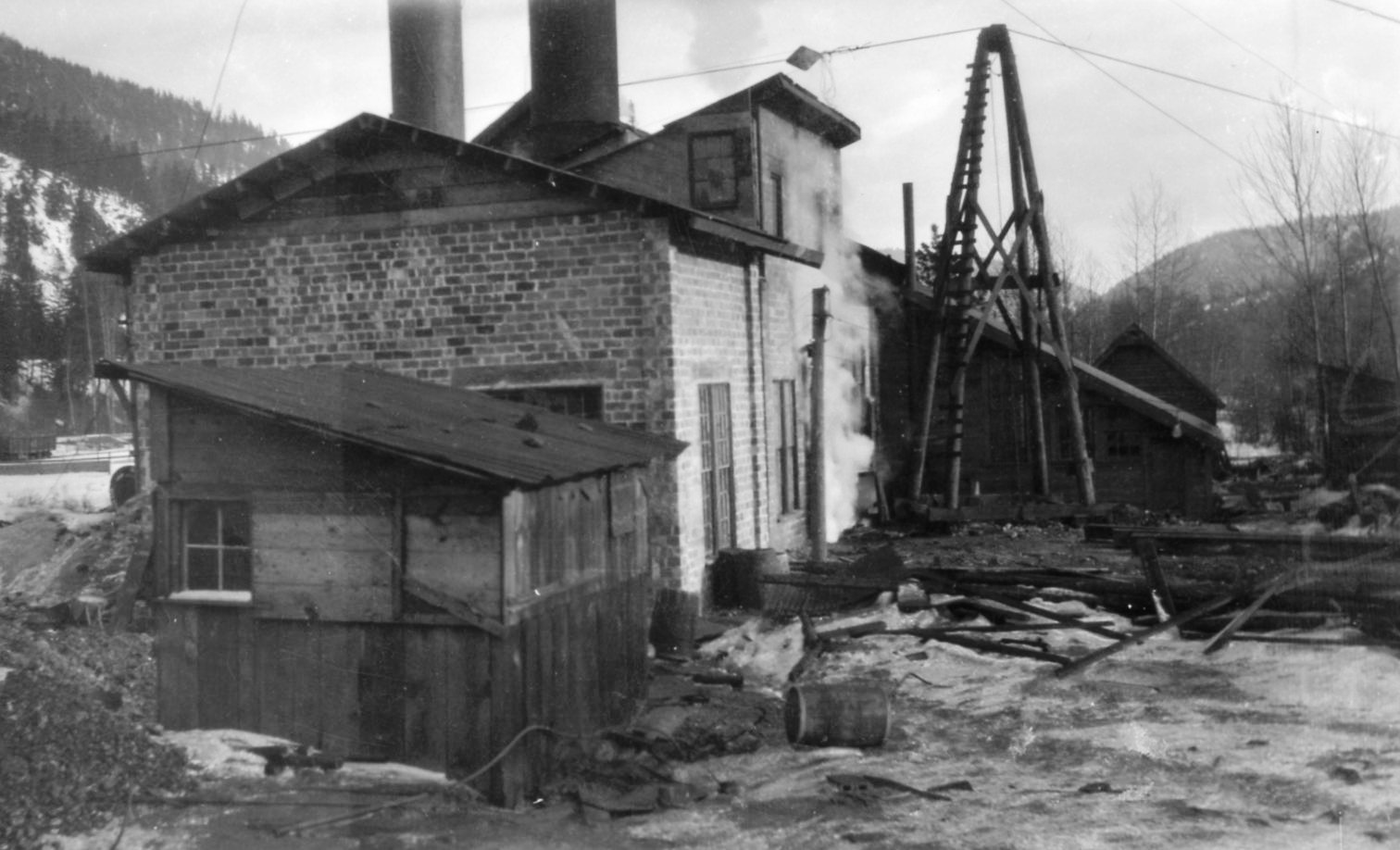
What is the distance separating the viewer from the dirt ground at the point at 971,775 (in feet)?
21.4

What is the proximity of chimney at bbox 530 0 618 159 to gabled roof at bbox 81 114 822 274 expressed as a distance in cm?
893

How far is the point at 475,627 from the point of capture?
23.5 feet

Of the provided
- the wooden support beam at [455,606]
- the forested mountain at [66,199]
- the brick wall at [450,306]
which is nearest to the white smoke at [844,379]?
the brick wall at [450,306]

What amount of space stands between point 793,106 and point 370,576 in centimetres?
1532

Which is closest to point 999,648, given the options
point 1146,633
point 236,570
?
point 1146,633

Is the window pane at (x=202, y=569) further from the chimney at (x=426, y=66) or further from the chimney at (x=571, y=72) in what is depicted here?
the chimney at (x=426, y=66)

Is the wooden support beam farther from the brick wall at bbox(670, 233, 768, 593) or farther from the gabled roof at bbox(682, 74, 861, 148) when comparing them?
the gabled roof at bbox(682, 74, 861, 148)

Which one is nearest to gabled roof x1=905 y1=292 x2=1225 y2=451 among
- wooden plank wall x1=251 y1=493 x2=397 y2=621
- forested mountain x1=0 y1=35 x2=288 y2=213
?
forested mountain x1=0 y1=35 x2=288 y2=213

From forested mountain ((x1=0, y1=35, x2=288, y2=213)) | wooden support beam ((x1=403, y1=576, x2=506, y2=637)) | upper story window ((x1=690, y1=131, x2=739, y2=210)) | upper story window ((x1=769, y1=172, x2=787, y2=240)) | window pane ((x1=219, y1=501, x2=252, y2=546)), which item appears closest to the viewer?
wooden support beam ((x1=403, y1=576, x2=506, y2=637))

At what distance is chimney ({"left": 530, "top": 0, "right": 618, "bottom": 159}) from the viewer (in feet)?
68.2

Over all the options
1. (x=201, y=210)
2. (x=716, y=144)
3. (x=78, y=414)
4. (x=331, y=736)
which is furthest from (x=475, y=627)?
(x=78, y=414)

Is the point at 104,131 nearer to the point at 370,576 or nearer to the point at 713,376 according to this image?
the point at 713,376

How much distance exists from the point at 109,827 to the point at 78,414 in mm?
32974

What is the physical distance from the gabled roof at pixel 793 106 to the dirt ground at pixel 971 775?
11397 millimetres
